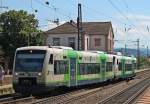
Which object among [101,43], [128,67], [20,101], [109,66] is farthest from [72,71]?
[101,43]

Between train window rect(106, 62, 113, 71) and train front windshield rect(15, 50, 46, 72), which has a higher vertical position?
train front windshield rect(15, 50, 46, 72)

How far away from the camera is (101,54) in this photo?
43281 mm

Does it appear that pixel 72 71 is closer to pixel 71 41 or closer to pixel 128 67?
pixel 128 67

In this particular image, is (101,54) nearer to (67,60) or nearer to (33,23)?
(67,60)

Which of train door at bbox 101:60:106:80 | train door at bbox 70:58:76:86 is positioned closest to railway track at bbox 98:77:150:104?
train door at bbox 70:58:76:86

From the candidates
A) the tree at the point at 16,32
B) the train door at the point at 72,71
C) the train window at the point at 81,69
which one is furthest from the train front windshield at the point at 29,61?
the tree at the point at 16,32

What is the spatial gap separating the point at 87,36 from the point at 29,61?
67111mm

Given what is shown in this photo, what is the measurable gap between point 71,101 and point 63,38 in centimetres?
6727

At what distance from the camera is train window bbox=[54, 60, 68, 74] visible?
3000 centimetres

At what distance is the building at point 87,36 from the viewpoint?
308 ft

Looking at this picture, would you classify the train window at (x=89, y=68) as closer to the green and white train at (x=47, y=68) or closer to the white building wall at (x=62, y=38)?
the green and white train at (x=47, y=68)

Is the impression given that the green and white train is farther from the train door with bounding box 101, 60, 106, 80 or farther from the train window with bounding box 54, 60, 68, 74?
the train door with bounding box 101, 60, 106, 80

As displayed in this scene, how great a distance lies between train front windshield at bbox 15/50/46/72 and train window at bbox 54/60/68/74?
4.42 feet

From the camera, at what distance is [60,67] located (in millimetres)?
30750
